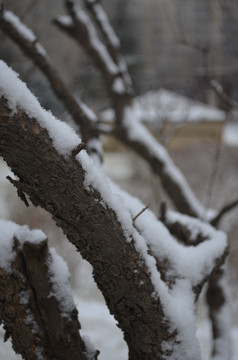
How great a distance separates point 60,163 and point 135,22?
411 inches

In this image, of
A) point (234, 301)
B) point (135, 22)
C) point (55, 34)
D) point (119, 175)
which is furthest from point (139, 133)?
point (135, 22)

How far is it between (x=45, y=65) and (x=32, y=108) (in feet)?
3.72

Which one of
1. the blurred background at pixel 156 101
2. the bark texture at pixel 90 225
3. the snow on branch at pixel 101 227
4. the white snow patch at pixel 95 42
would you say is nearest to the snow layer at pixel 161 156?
the blurred background at pixel 156 101

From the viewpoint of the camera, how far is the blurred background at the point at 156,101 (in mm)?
2664

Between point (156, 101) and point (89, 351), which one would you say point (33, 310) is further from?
point (156, 101)

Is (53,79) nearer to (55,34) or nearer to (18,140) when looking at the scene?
(18,140)

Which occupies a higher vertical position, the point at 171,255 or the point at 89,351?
the point at 171,255

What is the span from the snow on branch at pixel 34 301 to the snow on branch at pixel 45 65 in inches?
36.7

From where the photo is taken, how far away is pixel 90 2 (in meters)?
2.36

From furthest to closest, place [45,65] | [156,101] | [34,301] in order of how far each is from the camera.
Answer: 1. [156,101]
2. [45,65]
3. [34,301]

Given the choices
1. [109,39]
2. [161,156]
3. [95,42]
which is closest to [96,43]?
[95,42]

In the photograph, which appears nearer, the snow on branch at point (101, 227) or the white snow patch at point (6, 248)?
the snow on branch at point (101, 227)

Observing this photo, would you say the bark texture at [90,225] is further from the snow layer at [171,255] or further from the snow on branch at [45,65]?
the snow on branch at [45,65]

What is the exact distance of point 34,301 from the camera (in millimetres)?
901
